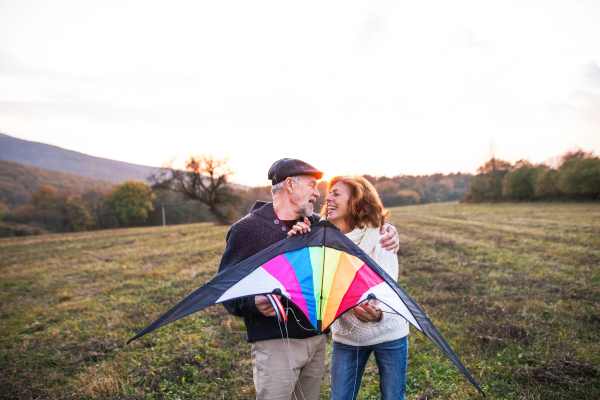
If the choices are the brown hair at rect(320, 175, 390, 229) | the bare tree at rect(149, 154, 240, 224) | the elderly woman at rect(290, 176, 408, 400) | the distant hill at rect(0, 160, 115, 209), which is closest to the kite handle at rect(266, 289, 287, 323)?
the elderly woman at rect(290, 176, 408, 400)

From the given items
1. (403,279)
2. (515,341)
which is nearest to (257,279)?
A: (515,341)

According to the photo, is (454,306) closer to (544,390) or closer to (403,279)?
(403,279)

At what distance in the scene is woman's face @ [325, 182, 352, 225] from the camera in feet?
8.73

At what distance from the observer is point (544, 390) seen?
335cm

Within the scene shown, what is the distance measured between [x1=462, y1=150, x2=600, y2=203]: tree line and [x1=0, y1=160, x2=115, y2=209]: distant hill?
84.7m

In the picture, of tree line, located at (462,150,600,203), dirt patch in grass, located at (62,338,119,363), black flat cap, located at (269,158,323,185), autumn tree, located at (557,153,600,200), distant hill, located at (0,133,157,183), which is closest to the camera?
black flat cap, located at (269,158,323,185)

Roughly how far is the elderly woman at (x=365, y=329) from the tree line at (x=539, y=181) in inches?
1455

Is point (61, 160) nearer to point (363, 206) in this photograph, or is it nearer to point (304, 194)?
point (304, 194)

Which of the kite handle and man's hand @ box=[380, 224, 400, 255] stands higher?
man's hand @ box=[380, 224, 400, 255]

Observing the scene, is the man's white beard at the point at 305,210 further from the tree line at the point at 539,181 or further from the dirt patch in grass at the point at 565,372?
the tree line at the point at 539,181

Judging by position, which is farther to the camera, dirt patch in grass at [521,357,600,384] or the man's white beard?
dirt patch in grass at [521,357,600,384]

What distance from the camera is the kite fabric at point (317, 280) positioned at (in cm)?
213

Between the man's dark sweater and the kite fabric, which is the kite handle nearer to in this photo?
the kite fabric

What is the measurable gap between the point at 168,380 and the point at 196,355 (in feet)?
1.93
